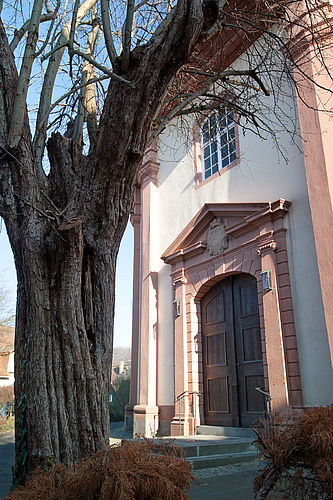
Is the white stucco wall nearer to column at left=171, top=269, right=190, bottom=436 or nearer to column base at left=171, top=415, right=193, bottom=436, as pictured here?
column at left=171, top=269, right=190, bottom=436

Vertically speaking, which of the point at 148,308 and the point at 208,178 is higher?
the point at 208,178

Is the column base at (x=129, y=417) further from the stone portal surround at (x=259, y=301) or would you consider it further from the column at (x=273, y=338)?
the column at (x=273, y=338)

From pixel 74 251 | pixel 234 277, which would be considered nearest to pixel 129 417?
pixel 234 277

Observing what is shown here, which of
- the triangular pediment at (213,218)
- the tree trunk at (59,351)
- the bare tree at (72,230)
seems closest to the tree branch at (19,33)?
the bare tree at (72,230)

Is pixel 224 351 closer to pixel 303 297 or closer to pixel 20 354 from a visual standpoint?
pixel 303 297

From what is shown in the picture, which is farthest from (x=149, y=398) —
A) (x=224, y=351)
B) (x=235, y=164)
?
(x=235, y=164)

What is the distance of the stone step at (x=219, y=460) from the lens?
6.11 metres

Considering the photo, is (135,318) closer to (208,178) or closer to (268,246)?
(208,178)

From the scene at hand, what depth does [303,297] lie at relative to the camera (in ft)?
25.3

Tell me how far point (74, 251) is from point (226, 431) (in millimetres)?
6834

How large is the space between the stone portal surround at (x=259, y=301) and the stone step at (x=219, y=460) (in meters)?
1.24

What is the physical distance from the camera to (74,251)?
3.24m

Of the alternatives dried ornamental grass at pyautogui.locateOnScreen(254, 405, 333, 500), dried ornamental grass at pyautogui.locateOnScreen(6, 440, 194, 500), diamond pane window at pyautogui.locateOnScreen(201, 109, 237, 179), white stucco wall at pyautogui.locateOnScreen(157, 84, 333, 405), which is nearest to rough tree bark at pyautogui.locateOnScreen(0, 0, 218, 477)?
dried ornamental grass at pyautogui.locateOnScreen(6, 440, 194, 500)

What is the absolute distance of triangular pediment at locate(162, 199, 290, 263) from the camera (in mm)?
8712
